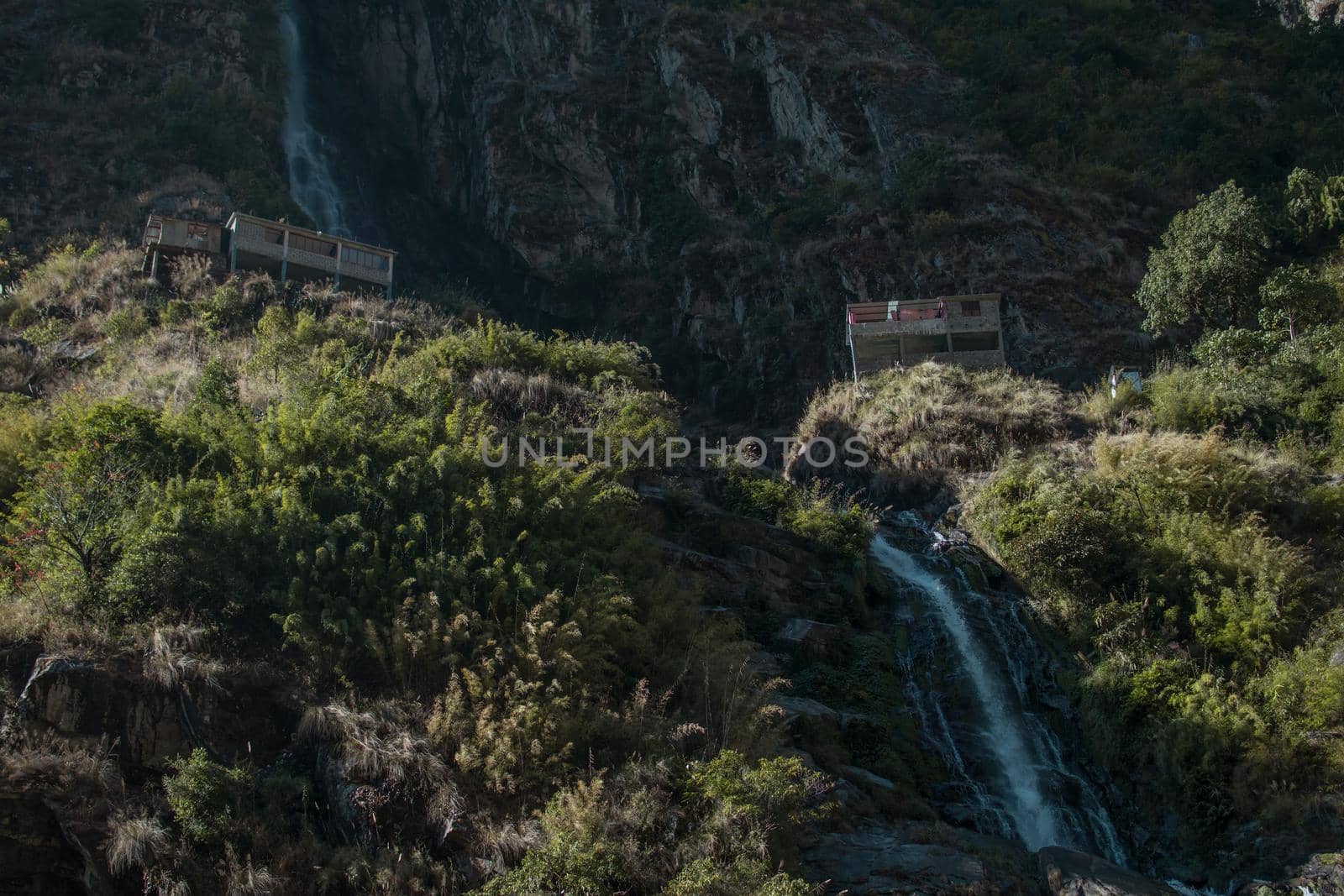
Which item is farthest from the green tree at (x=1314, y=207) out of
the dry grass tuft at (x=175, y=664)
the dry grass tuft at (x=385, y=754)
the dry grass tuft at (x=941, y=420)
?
the dry grass tuft at (x=175, y=664)

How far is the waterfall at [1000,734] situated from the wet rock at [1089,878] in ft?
6.70

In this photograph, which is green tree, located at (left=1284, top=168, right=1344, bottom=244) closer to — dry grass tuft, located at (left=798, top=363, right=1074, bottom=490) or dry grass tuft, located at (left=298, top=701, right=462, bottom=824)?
dry grass tuft, located at (left=798, top=363, right=1074, bottom=490)

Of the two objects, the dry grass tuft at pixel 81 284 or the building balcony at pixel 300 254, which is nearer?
the dry grass tuft at pixel 81 284

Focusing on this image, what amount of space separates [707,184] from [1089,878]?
29.8m

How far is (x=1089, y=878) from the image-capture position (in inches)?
428

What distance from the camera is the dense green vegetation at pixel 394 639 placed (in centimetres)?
947

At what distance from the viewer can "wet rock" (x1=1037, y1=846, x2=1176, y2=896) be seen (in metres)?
10.7

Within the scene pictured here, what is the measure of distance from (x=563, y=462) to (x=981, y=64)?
29.9 metres

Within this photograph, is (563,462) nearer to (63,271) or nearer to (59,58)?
(63,271)

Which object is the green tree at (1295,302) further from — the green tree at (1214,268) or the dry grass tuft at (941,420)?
the dry grass tuft at (941,420)

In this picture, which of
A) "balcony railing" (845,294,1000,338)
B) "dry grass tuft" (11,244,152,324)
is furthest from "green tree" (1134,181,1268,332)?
"dry grass tuft" (11,244,152,324)

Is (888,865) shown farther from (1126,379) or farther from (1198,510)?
(1126,379)

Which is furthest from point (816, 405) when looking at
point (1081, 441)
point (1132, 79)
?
point (1132, 79)

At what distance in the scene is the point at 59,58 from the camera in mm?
38094
